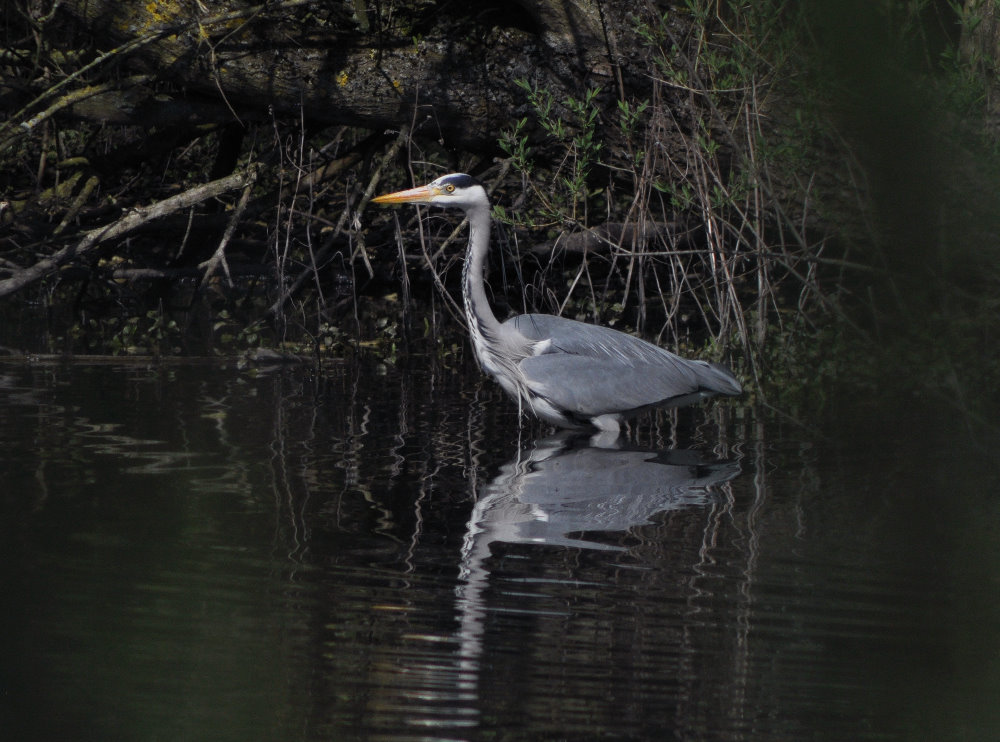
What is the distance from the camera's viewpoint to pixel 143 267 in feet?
31.8

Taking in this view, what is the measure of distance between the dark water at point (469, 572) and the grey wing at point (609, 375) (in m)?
0.23

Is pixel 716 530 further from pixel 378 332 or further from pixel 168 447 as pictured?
pixel 378 332

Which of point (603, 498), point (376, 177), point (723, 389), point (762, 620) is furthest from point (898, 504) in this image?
point (376, 177)

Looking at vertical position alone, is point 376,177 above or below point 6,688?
above

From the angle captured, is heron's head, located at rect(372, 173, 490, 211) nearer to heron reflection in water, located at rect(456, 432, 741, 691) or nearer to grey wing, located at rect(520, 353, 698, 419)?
grey wing, located at rect(520, 353, 698, 419)

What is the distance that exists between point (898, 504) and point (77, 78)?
5.32 metres

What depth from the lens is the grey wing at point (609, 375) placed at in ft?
21.6

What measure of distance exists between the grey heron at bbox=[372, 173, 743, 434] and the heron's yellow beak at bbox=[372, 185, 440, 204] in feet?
0.04

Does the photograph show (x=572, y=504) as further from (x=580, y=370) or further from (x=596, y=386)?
(x=580, y=370)

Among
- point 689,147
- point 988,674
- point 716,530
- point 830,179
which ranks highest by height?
point 689,147

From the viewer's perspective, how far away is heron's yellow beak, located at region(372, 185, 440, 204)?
23.4ft

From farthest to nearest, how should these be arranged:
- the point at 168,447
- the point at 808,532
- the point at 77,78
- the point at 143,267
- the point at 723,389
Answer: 1. the point at 143,267
2. the point at 77,78
3. the point at 723,389
4. the point at 168,447
5. the point at 808,532

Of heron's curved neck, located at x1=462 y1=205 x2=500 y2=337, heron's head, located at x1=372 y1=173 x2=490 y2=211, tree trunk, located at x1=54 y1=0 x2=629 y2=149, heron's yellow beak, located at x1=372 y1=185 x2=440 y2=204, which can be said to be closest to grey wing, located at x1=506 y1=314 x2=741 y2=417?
heron's curved neck, located at x1=462 y1=205 x2=500 y2=337

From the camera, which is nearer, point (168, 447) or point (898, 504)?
point (898, 504)
